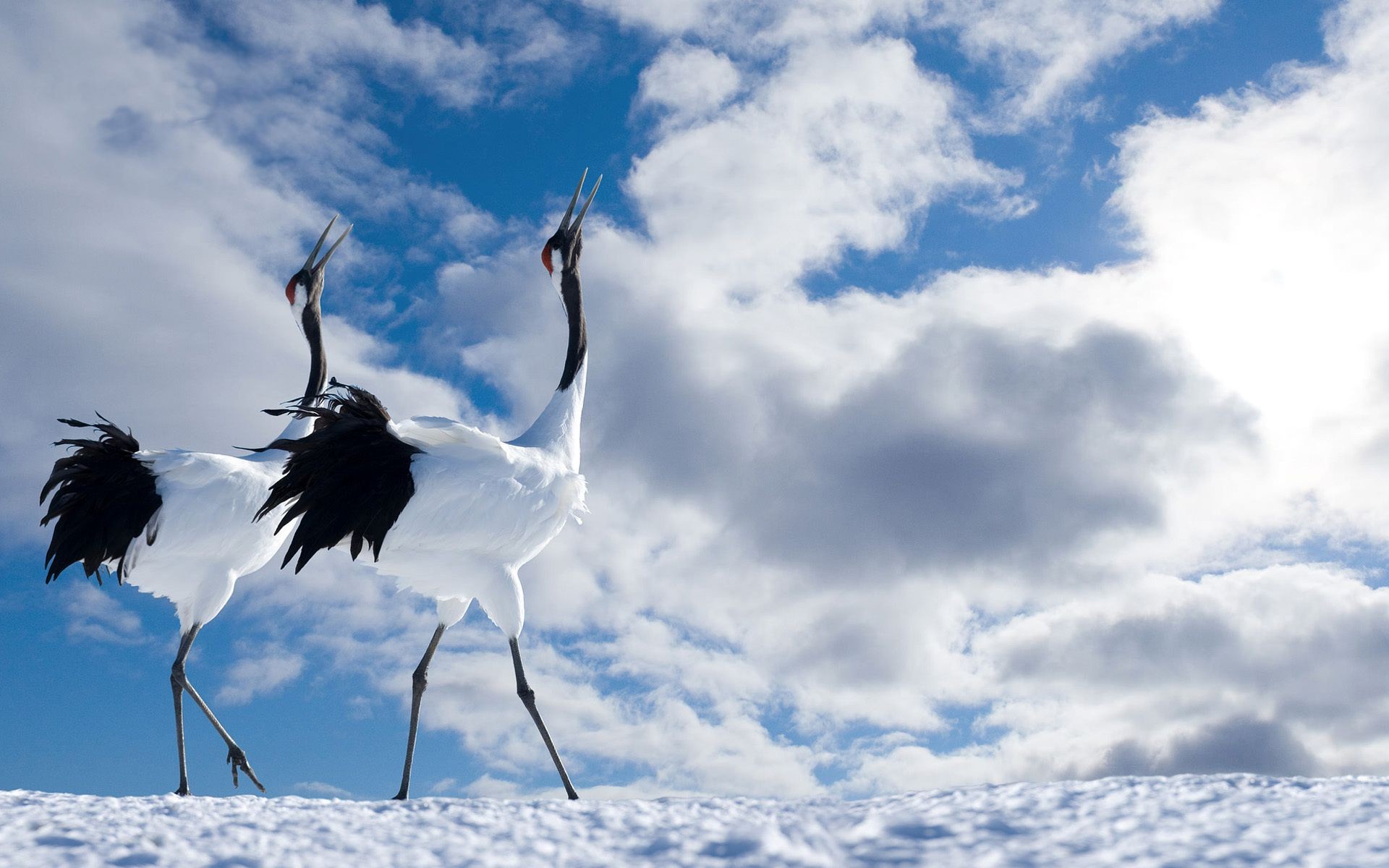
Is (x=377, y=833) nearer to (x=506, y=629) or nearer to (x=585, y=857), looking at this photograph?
(x=585, y=857)

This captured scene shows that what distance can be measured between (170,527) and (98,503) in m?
0.84

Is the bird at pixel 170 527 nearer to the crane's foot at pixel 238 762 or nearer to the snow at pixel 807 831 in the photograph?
the crane's foot at pixel 238 762

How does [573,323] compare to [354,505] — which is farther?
[573,323]

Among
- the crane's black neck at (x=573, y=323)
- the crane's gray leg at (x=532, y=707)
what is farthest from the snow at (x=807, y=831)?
the crane's black neck at (x=573, y=323)

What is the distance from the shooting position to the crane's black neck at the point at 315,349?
514 inches

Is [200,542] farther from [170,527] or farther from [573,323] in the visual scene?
[573,323]

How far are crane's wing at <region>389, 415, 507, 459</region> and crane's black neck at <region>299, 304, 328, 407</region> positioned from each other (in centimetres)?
406

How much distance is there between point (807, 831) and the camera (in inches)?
138

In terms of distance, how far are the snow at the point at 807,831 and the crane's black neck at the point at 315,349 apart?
9.17m

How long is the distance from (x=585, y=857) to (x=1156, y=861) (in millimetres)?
1692

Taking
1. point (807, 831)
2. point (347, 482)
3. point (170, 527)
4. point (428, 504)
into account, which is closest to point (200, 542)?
point (170, 527)

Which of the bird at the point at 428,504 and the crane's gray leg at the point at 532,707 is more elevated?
the bird at the point at 428,504

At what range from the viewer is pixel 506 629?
8930mm

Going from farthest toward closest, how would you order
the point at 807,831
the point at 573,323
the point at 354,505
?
1. the point at 573,323
2. the point at 354,505
3. the point at 807,831
